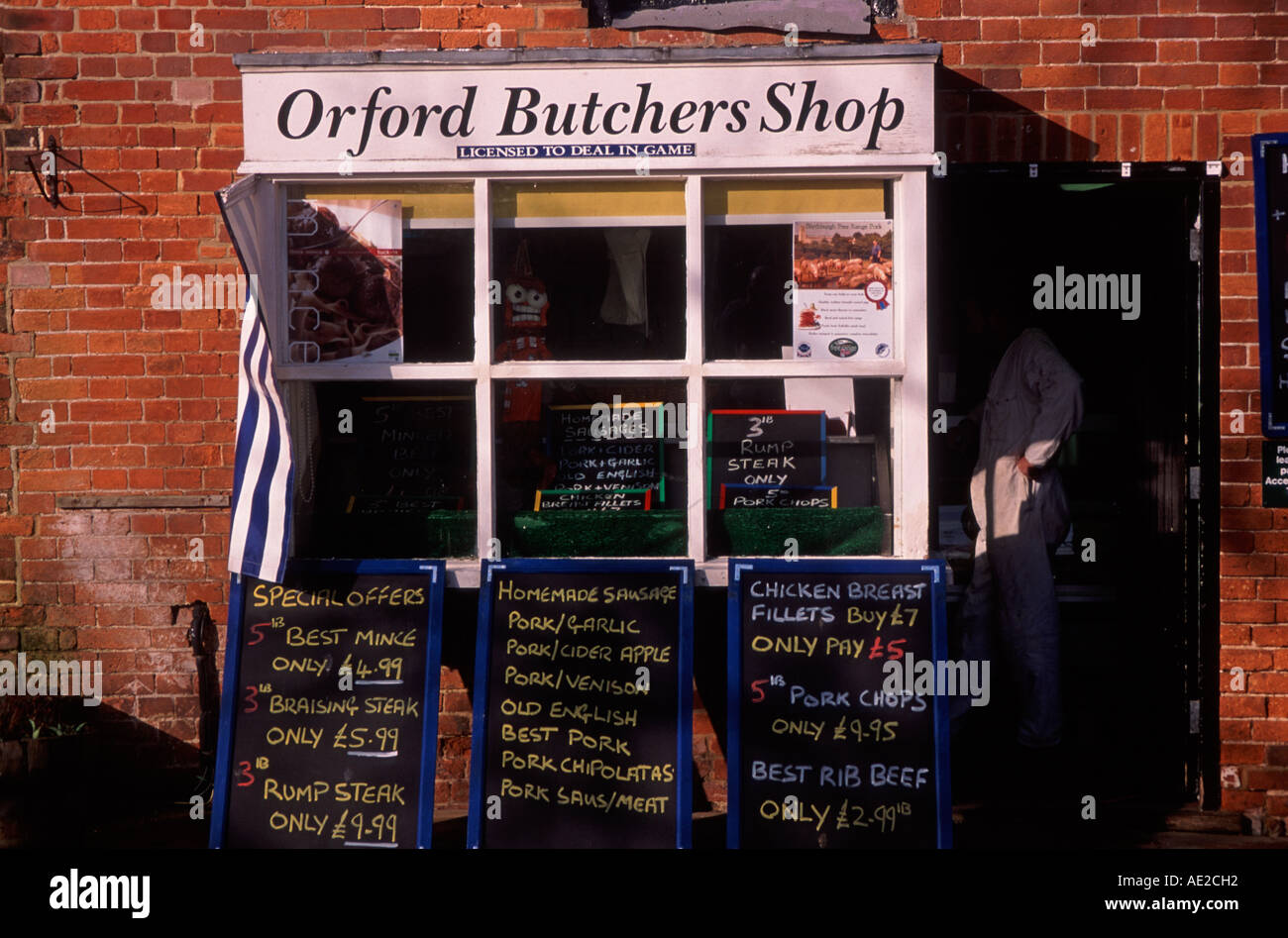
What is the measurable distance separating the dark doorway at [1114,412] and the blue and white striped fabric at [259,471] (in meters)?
2.80

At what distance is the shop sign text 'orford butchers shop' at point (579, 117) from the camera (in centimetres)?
412

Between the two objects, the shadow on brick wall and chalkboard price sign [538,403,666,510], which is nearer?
chalkboard price sign [538,403,666,510]

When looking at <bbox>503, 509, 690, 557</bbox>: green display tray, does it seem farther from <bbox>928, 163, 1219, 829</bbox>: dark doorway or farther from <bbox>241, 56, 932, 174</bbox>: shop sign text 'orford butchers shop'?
<bbox>241, 56, 932, 174</bbox>: shop sign text 'orford butchers shop'

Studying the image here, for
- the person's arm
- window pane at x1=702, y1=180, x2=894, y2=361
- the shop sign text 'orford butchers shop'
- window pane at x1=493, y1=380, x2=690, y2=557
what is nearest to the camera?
the shop sign text 'orford butchers shop'

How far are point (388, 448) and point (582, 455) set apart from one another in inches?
33.6

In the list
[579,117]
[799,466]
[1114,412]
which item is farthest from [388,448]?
[1114,412]

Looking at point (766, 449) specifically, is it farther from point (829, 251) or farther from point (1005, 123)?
point (1005, 123)

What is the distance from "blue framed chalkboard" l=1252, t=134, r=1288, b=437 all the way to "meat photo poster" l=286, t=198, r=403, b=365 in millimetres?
3649

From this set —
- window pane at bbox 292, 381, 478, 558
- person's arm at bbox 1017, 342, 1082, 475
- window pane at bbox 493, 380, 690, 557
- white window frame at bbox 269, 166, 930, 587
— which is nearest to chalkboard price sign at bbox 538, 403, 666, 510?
window pane at bbox 493, 380, 690, 557

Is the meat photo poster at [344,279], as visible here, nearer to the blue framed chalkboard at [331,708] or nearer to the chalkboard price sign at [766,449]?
the blue framed chalkboard at [331,708]

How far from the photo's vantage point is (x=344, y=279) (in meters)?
4.30

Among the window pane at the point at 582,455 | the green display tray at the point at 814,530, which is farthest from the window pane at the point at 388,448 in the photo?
the green display tray at the point at 814,530

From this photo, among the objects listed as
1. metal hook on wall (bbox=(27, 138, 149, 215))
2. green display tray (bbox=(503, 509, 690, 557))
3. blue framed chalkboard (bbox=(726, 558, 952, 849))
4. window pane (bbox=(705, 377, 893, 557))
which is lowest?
blue framed chalkboard (bbox=(726, 558, 952, 849))

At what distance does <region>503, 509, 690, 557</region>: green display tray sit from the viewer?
427 centimetres
